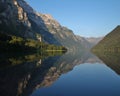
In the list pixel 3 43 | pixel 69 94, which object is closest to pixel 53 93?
pixel 69 94

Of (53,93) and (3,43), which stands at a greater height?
(3,43)

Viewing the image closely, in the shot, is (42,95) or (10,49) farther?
(10,49)

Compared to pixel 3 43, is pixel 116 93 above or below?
below

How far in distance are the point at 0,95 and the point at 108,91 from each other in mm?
14705

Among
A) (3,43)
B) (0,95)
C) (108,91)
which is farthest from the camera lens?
(3,43)

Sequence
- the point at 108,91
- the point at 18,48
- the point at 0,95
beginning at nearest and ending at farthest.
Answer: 1. the point at 0,95
2. the point at 108,91
3. the point at 18,48

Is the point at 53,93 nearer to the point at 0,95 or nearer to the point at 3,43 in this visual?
the point at 0,95

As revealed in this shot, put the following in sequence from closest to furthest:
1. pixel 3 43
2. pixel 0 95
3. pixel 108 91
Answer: pixel 0 95 → pixel 108 91 → pixel 3 43

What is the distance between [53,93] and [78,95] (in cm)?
333

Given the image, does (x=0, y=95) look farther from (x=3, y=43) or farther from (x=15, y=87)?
(x=3, y=43)

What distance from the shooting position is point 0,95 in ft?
97.9

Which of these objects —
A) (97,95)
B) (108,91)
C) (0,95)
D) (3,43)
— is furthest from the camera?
(3,43)

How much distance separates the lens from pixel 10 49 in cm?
17175

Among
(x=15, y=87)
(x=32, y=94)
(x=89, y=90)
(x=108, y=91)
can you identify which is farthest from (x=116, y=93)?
(x=15, y=87)
